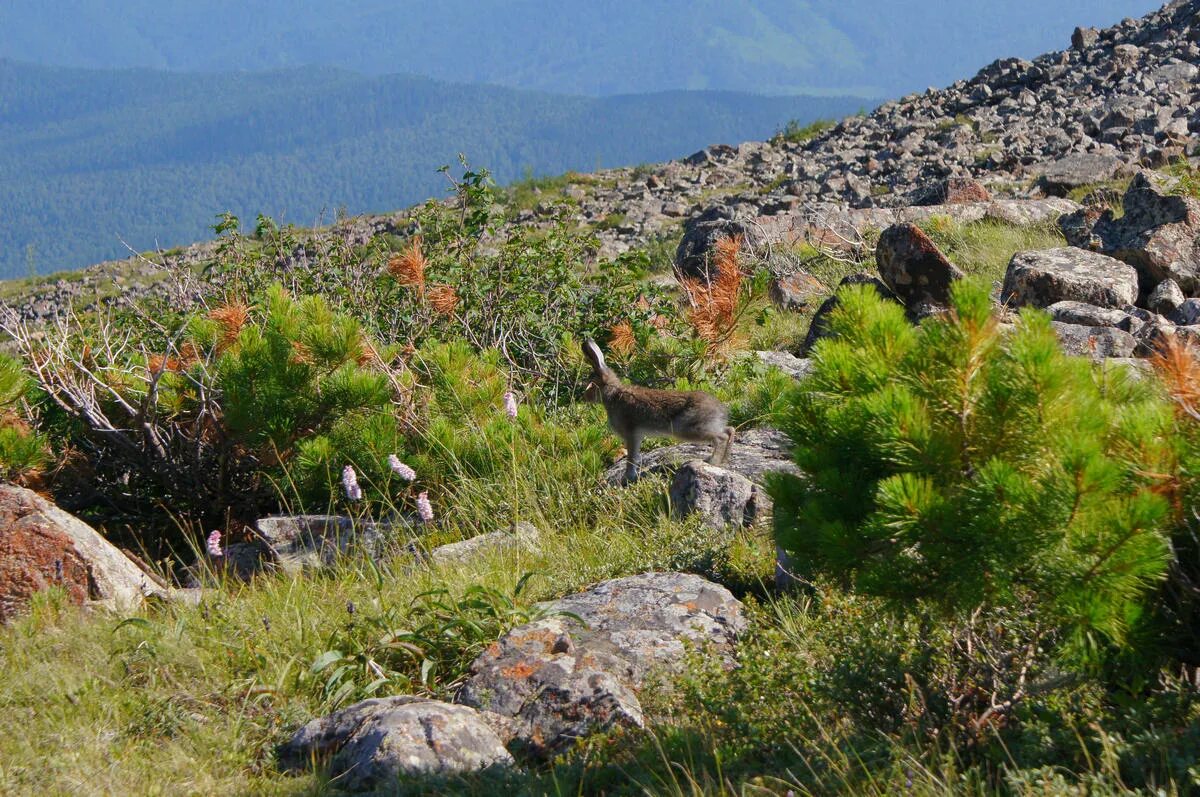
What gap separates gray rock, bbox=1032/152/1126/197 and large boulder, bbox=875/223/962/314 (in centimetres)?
775

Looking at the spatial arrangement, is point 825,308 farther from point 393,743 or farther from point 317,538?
point 393,743

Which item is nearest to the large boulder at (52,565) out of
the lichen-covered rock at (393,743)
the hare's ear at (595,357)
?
the lichen-covered rock at (393,743)

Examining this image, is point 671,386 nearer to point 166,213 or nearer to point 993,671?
point 993,671

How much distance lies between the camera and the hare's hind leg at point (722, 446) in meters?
6.80

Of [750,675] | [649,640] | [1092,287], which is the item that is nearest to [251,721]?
[649,640]

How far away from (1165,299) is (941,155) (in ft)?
48.0

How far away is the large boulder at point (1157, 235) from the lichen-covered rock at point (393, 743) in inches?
318

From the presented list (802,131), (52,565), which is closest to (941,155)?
(802,131)

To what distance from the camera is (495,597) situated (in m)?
4.91

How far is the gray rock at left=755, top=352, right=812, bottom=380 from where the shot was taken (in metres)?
8.82

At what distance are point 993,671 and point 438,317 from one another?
21.4 ft

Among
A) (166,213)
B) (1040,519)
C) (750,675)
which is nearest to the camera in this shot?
(1040,519)

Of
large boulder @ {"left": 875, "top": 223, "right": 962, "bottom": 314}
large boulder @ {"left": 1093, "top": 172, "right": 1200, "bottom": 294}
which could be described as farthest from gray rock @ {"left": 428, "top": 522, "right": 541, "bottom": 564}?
large boulder @ {"left": 1093, "top": 172, "right": 1200, "bottom": 294}

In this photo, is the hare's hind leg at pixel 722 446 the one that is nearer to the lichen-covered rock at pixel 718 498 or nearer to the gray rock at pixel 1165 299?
the lichen-covered rock at pixel 718 498
